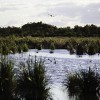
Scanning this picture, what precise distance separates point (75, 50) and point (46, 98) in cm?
3091

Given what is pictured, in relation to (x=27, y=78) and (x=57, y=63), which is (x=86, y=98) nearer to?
(x=27, y=78)

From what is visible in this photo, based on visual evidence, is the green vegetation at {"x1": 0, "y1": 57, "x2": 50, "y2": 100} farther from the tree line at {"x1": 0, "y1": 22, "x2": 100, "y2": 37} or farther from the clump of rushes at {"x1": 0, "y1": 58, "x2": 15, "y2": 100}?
the tree line at {"x1": 0, "y1": 22, "x2": 100, "y2": 37}

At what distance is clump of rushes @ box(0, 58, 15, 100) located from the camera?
515 inches

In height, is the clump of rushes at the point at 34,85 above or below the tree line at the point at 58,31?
below

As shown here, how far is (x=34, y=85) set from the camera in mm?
13312

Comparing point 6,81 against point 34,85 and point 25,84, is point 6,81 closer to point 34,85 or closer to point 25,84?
point 25,84

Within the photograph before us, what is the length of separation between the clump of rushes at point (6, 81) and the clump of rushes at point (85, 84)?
2.85 metres

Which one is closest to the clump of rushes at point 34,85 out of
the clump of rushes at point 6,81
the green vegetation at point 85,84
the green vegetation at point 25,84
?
the green vegetation at point 25,84

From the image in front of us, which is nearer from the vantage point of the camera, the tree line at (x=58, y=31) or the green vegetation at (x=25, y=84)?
the green vegetation at (x=25, y=84)

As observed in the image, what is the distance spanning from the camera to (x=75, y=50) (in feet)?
144

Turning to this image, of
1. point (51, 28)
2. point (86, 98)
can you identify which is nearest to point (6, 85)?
point (86, 98)

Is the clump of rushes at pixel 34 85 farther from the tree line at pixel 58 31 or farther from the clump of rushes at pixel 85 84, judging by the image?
the tree line at pixel 58 31

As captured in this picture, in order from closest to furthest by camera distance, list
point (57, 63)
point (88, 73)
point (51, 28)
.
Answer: point (88, 73) → point (57, 63) → point (51, 28)

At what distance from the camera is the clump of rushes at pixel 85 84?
1518 cm
